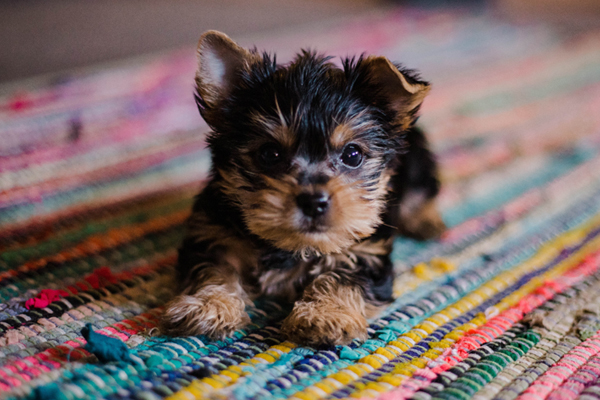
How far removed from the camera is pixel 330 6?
7543 mm

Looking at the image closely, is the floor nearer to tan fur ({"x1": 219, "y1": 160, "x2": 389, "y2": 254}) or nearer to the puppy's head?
the puppy's head

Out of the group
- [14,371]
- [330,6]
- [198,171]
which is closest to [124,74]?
[198,171]

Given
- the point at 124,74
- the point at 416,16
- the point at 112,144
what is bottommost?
the point at 112,144

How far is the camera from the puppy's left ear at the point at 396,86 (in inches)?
70.3

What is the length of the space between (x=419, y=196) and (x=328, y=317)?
1.16 metres

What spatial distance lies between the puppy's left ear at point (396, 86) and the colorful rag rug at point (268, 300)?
702 millimetres

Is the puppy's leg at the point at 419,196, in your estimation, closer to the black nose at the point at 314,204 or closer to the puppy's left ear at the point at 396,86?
the puppy's left ear at the point at 396,86

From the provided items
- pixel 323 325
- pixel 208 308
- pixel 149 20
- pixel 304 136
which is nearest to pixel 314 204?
pixel 304 136

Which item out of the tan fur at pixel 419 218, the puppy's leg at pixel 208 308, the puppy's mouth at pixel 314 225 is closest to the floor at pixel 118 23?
the puppy's leg at pixel 208 308

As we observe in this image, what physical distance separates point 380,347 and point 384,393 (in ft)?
0.88

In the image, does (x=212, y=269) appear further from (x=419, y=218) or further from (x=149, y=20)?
(x=149, y=20)

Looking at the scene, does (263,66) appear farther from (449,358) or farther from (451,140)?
(451,140)

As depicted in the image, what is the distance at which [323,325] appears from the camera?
1.62 m

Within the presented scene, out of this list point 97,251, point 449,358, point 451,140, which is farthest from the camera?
point 451,140
